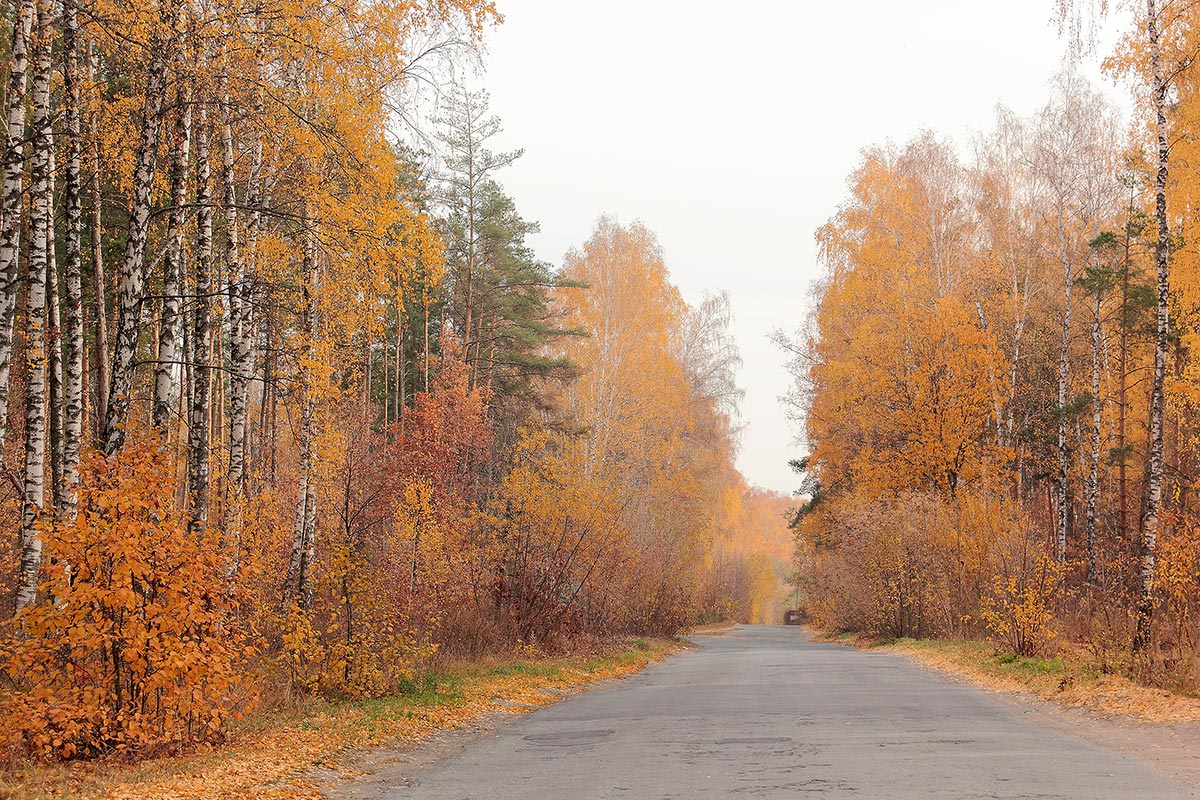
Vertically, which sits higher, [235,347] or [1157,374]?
[235,347]

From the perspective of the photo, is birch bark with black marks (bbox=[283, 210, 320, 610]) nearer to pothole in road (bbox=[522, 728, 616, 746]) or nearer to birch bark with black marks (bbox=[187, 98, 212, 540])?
birch bark with black marks (bbox=[187, 98, 212, 540])

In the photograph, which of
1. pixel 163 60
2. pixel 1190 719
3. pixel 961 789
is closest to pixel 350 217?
pixel 163 60

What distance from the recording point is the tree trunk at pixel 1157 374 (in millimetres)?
15227

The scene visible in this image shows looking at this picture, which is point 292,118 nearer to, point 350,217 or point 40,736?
point 350,217

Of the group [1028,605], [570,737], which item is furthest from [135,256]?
[1028,605]

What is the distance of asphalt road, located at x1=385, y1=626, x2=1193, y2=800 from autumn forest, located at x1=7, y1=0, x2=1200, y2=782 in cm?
245

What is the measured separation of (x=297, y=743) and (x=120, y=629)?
232 cm

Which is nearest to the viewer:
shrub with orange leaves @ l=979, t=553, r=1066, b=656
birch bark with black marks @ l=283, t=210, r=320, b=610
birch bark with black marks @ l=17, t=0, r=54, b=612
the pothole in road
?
birch bark with black marks @ l=17, t=0, r=54, b=612

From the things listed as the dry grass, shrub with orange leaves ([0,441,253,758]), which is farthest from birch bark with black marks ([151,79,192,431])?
the dry grass

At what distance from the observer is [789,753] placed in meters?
9.76

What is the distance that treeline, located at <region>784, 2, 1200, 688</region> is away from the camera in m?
22.6

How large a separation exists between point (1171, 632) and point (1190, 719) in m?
3.96

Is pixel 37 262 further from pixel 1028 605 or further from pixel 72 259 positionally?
pixel 1028 605

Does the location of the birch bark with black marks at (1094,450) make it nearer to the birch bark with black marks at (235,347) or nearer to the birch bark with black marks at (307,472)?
the birch bark with black marks at (307,472)
